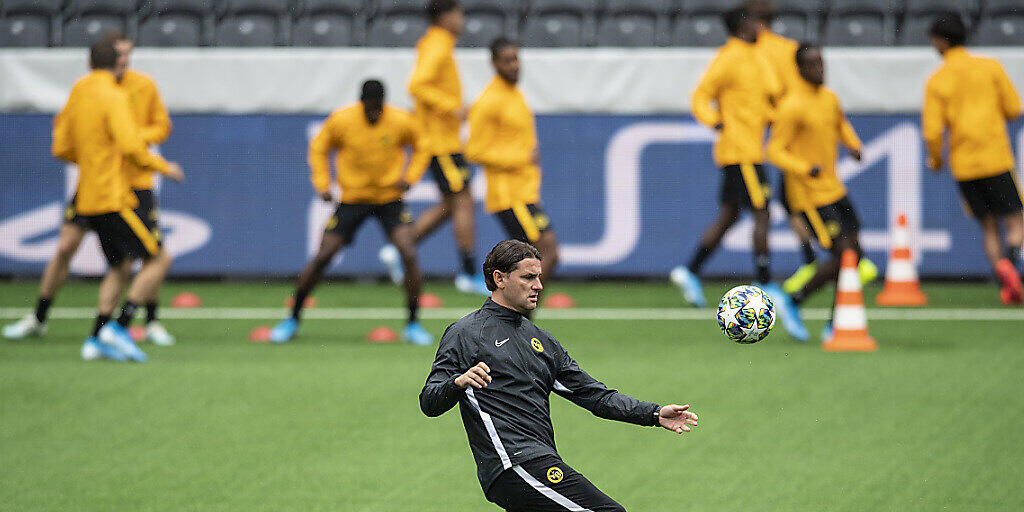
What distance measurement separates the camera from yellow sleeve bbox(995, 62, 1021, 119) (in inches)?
459

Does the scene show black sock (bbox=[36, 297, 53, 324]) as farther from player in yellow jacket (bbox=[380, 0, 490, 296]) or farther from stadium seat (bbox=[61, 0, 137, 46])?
stadium seat (bbox=[61, 0, 137, 46])

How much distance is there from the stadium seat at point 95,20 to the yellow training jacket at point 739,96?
7389 mm

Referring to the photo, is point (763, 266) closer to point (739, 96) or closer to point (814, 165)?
point (814, 165)

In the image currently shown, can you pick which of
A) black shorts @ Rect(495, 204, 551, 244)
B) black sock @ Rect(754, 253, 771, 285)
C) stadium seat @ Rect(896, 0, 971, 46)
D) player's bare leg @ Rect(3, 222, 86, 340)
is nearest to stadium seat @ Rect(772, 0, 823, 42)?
stadium seat @ Rect(896, 0, 971, 46)

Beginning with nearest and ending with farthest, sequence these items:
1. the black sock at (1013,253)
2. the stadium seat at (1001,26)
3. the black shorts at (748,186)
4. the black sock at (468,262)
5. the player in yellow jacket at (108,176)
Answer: the player in yellow jacket at (108,176), the black shorts at (748,186), the black sock at (1013,253), the black sock at (468,262), the stadium seat at (1001,26)

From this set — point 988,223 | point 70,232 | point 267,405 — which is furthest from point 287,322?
point 988,223

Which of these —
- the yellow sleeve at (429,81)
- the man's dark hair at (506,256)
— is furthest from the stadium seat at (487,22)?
the man's dark hair at (506,256)

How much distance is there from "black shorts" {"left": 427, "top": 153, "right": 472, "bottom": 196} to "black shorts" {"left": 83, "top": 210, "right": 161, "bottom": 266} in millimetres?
3545

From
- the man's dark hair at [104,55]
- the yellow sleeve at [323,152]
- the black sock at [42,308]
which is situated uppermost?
the man's dark hair at [104,55]

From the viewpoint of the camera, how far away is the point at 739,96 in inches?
453

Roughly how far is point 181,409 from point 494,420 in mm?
3932

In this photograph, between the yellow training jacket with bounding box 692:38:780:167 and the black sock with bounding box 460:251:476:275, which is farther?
the black sock with bounding box 460:251:476:275

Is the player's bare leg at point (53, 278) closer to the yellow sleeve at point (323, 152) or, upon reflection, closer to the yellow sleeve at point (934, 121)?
the yellow sleeve at point (323, 152)

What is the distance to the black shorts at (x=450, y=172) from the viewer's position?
40.9ft
